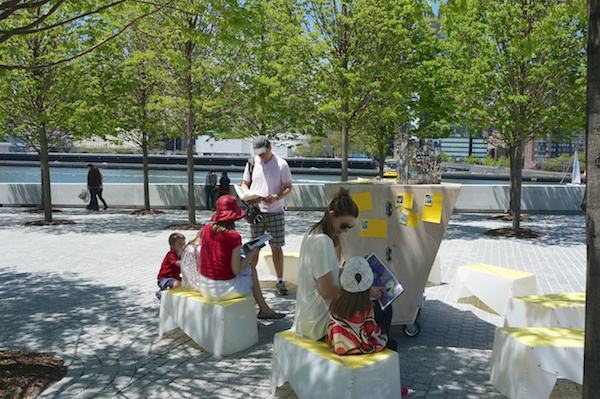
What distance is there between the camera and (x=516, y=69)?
14047 millimetres

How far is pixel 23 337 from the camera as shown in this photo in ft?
20.9

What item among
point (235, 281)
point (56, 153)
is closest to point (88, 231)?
point (235, 281)

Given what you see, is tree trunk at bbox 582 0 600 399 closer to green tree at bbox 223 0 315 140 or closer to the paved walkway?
the paved walkway

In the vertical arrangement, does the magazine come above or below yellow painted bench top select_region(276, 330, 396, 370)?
above

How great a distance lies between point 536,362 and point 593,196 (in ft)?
6.48

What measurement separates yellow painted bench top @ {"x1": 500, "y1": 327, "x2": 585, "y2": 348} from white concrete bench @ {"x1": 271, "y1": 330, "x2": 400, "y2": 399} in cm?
109

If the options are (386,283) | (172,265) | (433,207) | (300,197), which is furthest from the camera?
(300,197)

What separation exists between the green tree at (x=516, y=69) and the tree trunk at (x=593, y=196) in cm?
1079

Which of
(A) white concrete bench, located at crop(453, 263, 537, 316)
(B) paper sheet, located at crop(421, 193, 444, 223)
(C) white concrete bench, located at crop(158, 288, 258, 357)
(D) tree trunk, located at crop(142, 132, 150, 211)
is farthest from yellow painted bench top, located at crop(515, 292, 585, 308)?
(D) tree trunk, located at crop(142, 132, 150, 211)

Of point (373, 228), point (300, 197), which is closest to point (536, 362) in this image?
point (373, 228)

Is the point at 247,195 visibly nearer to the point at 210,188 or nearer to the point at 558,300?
the point at 558,300

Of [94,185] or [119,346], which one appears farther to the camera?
[94,185]

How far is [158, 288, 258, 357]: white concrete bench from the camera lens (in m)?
5.75

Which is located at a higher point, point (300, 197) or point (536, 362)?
point (300, 197)
